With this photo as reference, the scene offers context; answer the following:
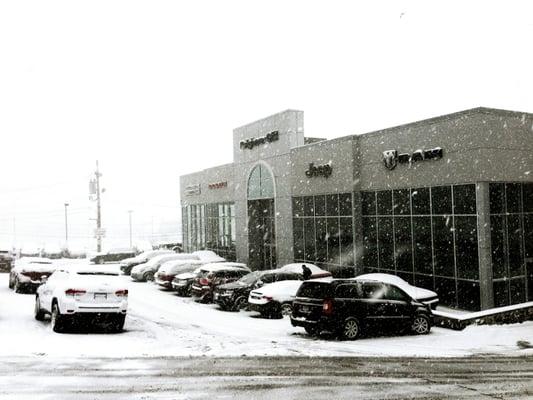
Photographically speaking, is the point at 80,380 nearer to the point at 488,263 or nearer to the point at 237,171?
the point at 488,263

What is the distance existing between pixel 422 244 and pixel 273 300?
6.55 m

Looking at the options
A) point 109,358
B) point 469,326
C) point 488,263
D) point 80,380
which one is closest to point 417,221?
point 488,263

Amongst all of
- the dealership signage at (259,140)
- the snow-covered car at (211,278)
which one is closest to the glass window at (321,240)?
the snow-covered car at (211,278)

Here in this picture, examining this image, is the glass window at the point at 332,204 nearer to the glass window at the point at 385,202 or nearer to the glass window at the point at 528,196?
the glass window at the point at 385,202

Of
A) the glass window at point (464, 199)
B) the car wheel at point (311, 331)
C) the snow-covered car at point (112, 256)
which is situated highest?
the glass window at point (464, 199)

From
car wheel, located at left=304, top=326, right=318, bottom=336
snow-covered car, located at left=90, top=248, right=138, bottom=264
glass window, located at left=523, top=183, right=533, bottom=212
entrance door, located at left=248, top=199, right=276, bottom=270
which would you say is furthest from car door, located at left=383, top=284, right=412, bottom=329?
snow-covered car, located at left=90, top=248, right=138, bottom=264

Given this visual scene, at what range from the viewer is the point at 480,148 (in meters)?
19.1

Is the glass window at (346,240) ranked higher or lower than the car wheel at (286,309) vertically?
higher

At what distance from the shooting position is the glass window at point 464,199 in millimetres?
19359

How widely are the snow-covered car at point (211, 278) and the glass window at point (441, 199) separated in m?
7.69

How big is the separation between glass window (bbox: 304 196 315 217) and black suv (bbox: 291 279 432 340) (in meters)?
12.6

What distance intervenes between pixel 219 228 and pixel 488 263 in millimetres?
22726

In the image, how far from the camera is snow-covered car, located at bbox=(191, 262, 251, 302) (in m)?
21.7

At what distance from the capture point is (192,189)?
4438 cm
